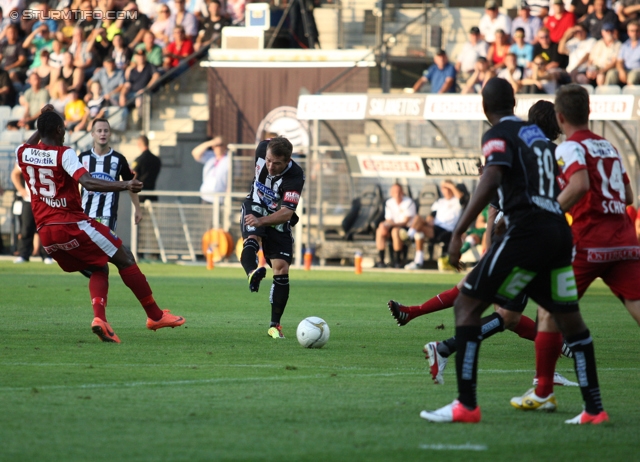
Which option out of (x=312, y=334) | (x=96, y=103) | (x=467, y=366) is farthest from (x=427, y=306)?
(x=96, y=103)

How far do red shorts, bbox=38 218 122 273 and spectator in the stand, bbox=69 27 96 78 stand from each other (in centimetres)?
1923

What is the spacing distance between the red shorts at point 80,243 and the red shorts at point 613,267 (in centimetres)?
432

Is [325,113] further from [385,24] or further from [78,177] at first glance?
[78,177]

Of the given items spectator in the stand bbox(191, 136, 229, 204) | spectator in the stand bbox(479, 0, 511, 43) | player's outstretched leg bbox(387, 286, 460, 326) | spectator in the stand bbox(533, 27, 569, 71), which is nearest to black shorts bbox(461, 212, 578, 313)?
player's outstretched leg bbox(387, 286, 460, 326)

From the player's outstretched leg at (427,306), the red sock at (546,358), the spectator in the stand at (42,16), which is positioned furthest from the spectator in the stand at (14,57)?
the red sock at (546,358)

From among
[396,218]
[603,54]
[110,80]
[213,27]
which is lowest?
[396,218]

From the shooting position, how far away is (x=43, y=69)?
2891cm

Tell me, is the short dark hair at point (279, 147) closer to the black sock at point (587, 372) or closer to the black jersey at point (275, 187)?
the black jersey at point (275, 187)

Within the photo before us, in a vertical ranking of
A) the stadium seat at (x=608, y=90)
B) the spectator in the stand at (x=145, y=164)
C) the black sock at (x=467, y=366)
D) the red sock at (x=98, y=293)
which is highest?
the black sock at (x=467, y=366)

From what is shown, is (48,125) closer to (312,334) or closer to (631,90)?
(312,334)

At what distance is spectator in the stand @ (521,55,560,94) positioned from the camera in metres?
20.9

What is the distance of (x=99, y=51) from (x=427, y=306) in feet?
69.7

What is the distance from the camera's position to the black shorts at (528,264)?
5.90 meters

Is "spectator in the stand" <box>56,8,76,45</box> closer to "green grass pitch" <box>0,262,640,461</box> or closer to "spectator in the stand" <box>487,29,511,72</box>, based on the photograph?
"spectator in the stand" <box>487,29,511,72</box>
